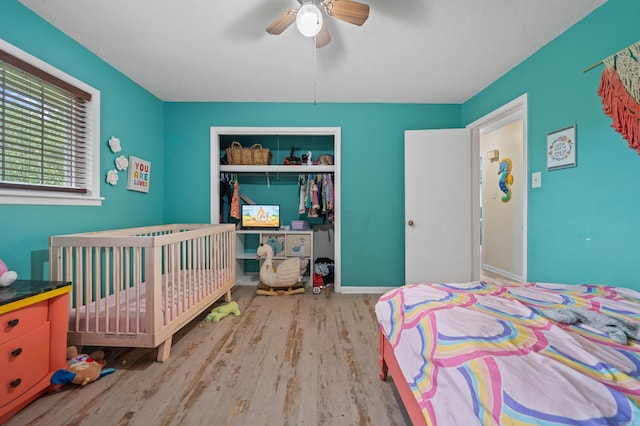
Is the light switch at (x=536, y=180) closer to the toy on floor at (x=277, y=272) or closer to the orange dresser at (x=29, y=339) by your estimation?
the toy on floor at (x=277, y=272)

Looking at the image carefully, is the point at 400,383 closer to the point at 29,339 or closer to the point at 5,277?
the point at 29,339

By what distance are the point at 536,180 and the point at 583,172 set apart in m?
0.36

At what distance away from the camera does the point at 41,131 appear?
178cm

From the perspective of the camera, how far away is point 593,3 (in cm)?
162

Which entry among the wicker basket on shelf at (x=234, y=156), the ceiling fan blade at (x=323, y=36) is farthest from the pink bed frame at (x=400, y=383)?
the wicker basket on shelf at (x=234, y=156)

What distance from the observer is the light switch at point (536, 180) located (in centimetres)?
207

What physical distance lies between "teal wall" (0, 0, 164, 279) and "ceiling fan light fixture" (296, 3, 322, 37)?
5.73ft

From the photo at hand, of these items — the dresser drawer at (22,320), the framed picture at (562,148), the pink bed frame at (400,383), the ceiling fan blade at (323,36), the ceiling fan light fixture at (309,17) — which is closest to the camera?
the pink bed frame at (400,383)

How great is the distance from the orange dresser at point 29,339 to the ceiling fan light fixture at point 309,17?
195 cm

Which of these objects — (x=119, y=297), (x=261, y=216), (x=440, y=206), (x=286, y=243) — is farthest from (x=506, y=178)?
(x=119, y=297)

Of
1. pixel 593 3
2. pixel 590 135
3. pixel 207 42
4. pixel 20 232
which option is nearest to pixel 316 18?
pixel 207 42

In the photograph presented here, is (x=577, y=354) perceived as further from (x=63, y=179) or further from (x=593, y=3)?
(x=63, y=179)

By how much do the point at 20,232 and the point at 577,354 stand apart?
2.73 m

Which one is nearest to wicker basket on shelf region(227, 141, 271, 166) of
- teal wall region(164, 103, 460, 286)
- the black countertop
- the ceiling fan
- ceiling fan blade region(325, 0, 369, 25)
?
teal wall region(164, 103, 460, 286)
